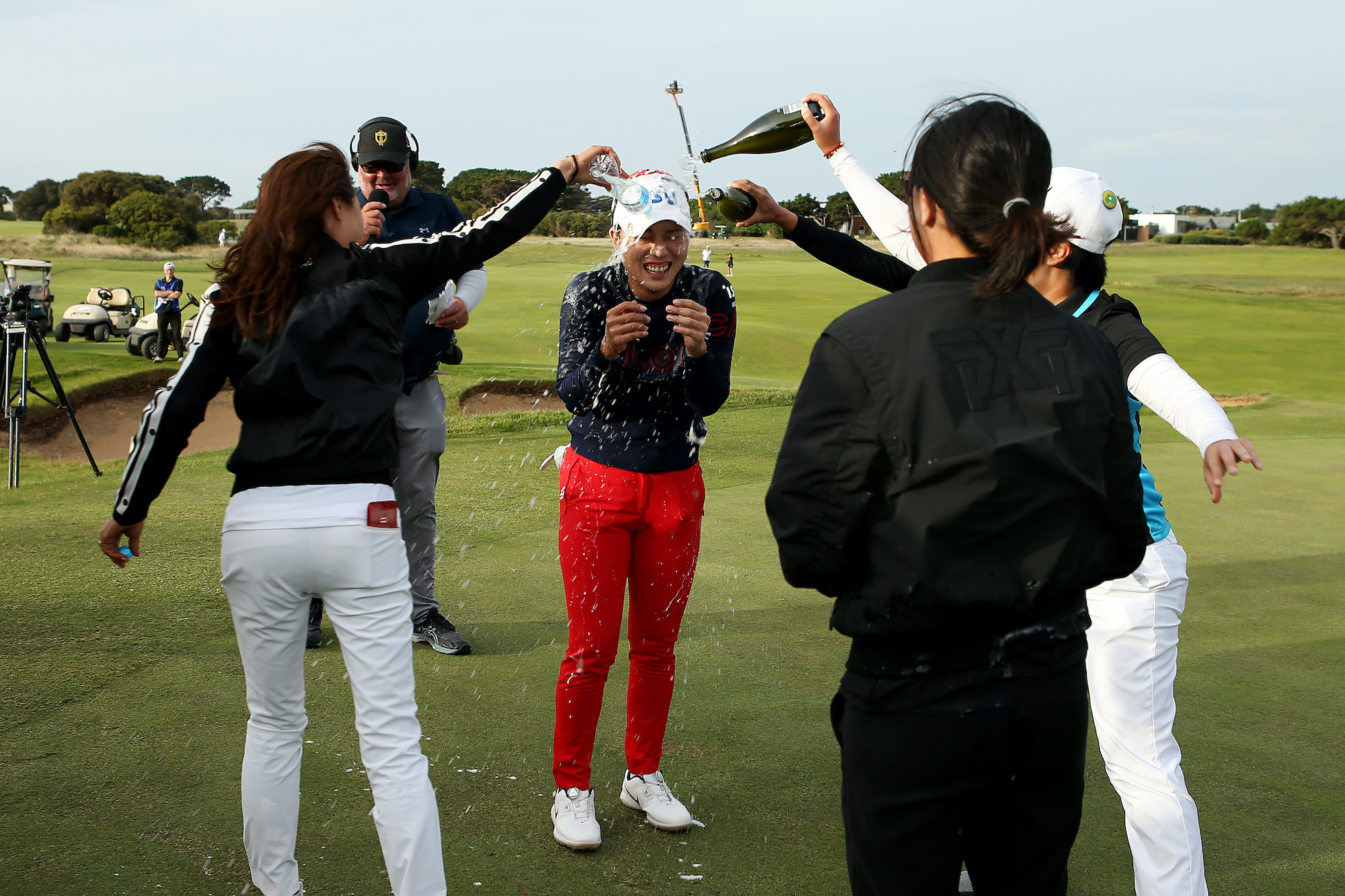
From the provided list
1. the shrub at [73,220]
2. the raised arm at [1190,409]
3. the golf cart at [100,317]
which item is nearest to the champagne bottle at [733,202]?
the raised arm at [1190,409]

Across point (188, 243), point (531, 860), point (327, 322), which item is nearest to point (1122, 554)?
point (327, 322)

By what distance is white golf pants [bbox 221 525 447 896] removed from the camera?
2336mm

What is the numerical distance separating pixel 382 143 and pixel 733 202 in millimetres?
1886

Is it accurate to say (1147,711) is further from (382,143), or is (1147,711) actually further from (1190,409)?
(382,143)

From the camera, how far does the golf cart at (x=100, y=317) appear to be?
69.9ft

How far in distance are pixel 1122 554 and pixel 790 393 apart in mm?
10989

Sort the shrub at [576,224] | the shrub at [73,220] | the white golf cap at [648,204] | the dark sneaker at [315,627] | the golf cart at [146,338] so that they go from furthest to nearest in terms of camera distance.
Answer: the shrub at [73,220], the golf cart at [146,338], the dark sneaker at [315,627], the shrub at [576,224], the white golf cap at [648,204]

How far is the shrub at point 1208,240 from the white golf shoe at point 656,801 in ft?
219

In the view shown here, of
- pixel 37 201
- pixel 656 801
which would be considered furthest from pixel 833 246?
pixel 37 201

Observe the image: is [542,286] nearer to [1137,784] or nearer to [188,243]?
[1137,784]

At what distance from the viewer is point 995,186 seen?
1.62 meters

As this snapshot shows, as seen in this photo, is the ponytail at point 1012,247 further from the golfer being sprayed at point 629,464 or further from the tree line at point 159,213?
the tree line at point 159,213

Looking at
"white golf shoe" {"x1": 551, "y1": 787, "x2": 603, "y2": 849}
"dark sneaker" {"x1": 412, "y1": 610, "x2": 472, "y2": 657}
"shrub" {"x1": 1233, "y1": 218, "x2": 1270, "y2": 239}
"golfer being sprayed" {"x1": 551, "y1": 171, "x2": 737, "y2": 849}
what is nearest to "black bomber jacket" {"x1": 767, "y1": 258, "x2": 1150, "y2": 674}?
"golfer being sprayed" {"x1": 551, "y1": 171, "x2": 737, "y2": 849}

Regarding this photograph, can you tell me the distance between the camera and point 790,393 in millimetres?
12703
